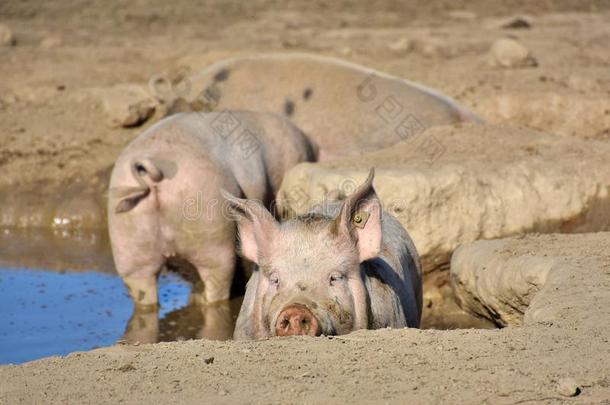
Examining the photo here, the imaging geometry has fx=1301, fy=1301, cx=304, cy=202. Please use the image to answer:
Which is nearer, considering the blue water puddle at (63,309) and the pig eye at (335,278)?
the pig eye at (335,278)

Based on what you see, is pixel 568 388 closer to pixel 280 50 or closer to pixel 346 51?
pixel 346 51

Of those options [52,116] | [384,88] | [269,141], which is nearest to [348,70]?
[384,88]

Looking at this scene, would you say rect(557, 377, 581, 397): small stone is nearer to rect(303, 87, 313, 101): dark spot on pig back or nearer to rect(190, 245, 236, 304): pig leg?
rect(190, 245, 236, 304): pig leg

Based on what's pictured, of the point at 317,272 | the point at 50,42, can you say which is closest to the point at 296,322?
the point at 317,272

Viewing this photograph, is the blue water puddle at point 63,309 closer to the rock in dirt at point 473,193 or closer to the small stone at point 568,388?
the rock in dirt at point 473,193

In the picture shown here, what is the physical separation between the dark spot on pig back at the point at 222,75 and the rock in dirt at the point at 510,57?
3448 mm

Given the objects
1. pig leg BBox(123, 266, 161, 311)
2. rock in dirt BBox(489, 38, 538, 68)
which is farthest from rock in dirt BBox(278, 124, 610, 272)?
rock in dirt BBox(489, 38, 538, 68)

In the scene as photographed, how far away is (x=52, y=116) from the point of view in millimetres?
11750

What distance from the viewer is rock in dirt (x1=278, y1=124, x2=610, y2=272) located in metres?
7.72

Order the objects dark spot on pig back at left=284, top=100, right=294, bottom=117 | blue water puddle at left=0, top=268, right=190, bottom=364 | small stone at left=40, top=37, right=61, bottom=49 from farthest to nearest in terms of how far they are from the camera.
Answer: small stone at left=40, top=37, right=61, bottom=49, dark spot on pig back at left=284, top=100, right=294, bottom=117, blue water puddle at left=0, top=268, right=190, bottom=364

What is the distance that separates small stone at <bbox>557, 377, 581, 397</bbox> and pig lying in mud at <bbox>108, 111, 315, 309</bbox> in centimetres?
398

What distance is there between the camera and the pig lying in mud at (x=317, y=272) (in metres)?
5.21

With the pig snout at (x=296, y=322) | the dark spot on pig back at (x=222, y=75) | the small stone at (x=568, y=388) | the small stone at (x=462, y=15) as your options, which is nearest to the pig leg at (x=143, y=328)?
the pig snout at (x=296, y=322)

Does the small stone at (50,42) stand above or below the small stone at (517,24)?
above
